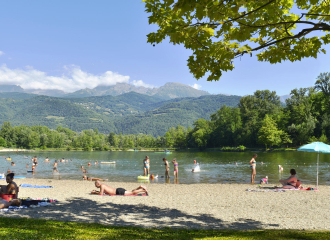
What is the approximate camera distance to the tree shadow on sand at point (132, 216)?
8.14 meters


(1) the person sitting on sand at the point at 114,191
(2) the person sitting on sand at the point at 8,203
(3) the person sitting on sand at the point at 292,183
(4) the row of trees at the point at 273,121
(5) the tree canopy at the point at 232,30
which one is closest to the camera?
(5) the tree canopy at the point at 232,30

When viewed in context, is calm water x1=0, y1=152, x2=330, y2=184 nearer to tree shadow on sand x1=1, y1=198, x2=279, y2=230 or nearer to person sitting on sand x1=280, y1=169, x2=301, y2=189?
person sitting on sand x1=280, y1=169, x2=301, y2=189

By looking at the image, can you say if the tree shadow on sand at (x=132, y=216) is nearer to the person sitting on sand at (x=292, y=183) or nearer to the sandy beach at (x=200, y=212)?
the sandy beach at (x=200, y=212)

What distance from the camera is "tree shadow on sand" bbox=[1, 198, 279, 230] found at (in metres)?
8.14

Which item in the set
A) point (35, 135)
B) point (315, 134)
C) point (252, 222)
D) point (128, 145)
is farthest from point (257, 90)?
point (35, 135)

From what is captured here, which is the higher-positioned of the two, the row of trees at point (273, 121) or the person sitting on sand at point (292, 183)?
the row of trees at point (273, 121)

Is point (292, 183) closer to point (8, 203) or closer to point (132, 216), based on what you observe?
point (132, 216)

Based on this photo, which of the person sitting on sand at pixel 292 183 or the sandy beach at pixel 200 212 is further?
the person sitting on sand at pixel 292 183

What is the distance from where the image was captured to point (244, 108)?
335 ft

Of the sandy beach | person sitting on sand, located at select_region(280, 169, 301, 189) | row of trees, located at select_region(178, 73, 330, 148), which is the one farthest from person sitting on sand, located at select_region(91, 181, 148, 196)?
row of trees, located at select_region(178, 73, 330, 148)

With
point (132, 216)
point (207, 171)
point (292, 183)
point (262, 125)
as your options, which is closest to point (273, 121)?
point (262, 125)

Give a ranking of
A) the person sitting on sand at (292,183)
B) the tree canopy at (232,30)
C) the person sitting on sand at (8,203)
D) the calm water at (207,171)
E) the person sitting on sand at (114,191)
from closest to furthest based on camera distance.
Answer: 1. the tree canopy at (232,30)
2. the person sitting on sand at (8,203)
3. the person sitting on sand at (114,191)
4. the person sitting on sand at (292,183)
5. the calm water at (207,171)

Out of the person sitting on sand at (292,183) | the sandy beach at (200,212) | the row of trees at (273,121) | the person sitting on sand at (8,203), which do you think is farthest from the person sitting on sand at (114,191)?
the row of trees at (273,121)

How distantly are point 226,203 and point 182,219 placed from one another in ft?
13.3
